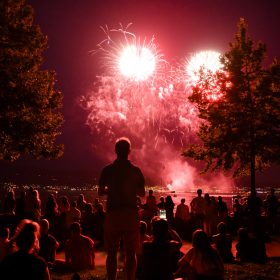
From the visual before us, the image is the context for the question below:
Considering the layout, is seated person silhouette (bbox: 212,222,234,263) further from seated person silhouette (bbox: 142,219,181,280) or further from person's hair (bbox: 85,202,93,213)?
person's hair (bbox: 85,202,93,213)

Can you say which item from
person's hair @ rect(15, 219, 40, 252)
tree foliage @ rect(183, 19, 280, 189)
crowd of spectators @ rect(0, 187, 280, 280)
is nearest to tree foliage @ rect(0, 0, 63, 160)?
crowd of spectators @ rect(0, 187, 280, 280)

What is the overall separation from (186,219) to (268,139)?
5628 millimetres

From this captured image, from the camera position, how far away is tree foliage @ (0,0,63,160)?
18453mm

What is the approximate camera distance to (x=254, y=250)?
1144 centimetres

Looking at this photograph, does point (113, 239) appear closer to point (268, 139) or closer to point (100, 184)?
point (100, 184)

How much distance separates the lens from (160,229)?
6004 mm

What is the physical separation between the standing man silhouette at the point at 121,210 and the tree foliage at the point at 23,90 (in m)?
13.4

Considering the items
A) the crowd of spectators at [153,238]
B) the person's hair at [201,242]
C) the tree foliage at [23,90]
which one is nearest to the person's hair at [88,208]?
the crowd of spectators at [153,238]

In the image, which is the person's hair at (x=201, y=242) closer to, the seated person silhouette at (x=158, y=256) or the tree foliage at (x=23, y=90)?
the seated person silhouette at (x=158, y=256)

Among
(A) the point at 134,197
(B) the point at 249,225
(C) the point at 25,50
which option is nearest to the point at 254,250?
(A) the point at 134,197

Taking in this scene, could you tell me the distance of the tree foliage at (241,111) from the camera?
20.4 metres

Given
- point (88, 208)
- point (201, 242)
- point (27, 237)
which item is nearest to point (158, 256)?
point (201, 242)

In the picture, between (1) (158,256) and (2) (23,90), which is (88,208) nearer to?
(2) (23,90)

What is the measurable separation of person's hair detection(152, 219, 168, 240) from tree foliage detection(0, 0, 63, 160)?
13907 millimetres
